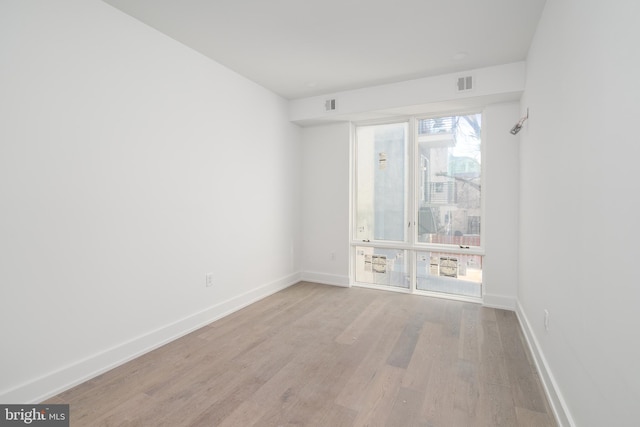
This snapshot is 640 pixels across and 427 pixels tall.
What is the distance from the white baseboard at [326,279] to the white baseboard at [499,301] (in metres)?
1.80

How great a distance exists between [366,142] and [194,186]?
2.63 metres

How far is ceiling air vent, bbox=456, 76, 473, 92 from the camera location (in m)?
3.45

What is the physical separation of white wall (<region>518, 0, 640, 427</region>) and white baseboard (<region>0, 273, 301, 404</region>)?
9.63 feet

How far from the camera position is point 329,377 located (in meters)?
2.24

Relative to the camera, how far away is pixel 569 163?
1.70 meters

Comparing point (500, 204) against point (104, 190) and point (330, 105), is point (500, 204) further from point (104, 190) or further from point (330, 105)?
point (104, 190)

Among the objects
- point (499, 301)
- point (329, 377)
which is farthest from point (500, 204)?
point (329, 377)

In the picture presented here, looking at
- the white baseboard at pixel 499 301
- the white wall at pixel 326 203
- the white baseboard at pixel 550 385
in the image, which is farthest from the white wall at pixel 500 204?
the white wall at pixel 326 203

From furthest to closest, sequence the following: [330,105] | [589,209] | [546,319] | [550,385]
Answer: [330,105] < [546,319] < [550,385] < [589,209]

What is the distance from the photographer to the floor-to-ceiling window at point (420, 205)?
398cm

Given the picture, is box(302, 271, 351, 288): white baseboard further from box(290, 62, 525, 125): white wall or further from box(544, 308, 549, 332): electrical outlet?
box(544, 308, 549, 332): electrical outlet

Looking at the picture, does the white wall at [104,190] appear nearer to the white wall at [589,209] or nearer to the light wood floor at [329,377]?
the light wood floor at [329,377]

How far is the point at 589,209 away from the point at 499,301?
2.67 metres

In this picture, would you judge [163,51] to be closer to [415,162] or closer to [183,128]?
[183,128]
